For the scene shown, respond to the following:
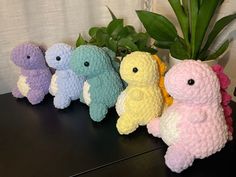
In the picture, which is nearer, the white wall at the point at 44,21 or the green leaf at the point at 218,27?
the green leaf at the point at 218,27

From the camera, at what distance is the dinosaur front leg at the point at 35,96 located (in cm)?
85

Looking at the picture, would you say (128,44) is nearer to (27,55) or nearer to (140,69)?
(140,69)

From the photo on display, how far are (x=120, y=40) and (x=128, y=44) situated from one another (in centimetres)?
3

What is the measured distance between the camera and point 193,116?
0.58 m

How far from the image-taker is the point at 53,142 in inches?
27.2

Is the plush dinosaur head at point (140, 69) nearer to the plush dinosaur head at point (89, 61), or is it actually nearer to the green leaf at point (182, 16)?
the plush dinosaur head at point (89, 61)

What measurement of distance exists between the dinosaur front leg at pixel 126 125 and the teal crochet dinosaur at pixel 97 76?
7cm

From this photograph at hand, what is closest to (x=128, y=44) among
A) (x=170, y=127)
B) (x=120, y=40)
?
(x=120, y=40)

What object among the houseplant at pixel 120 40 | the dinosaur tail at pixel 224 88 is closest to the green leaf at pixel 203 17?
the houseplant at pixel 120 40

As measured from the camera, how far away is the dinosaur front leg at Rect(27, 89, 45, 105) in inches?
33.7

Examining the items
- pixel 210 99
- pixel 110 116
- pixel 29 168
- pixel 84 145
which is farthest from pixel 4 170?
pixel 210 99

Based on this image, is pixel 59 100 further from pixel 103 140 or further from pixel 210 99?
pixel 210 99

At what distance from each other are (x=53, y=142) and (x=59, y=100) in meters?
0.16

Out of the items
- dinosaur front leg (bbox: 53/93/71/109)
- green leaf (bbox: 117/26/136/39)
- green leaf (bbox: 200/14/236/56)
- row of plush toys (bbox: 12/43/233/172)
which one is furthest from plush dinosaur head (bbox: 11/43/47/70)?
green leaf (bbox: 200/14/236/56)
